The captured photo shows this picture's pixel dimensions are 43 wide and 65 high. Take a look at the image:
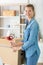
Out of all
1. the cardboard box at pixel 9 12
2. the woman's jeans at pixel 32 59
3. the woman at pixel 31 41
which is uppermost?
the cardboard box at pixel 9 12

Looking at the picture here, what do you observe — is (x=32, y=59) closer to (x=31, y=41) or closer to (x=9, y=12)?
(x=31, y=41)

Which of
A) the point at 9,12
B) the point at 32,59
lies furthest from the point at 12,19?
the point at 32,59

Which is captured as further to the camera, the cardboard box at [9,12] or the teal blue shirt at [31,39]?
the cardboard box at [9,12]

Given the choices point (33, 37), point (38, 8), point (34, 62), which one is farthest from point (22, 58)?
point (38, 8)

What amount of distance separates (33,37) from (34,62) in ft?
1.10

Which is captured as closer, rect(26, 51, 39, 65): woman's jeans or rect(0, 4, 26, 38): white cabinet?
rect(26, 51, 39, 65): woman's jeans

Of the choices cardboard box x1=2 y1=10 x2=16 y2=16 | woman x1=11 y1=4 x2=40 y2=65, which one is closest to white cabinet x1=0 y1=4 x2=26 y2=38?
cardboard box x1=2 y1=10 x2=16 y2=16

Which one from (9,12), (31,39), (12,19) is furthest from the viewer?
(12,19)

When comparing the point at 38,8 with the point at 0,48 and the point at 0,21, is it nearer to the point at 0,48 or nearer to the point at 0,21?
the point at 0,21

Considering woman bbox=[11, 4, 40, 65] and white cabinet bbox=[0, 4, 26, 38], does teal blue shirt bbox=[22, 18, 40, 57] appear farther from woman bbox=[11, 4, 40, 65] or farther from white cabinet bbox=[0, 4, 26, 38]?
white cabinet bbox=[0, 4, 26, 38]

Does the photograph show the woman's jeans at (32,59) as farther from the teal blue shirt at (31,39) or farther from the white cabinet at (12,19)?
the white cabinet at (12,19)

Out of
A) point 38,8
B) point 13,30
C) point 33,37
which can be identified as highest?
point 38,8

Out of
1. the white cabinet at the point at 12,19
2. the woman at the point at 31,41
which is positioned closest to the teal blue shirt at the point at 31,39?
the woman at the point at 31,41

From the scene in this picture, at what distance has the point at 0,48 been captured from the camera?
230 cm
